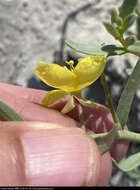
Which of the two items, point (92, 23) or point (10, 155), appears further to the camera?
point (92, 23)

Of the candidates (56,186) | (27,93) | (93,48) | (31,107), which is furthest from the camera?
(27,93)

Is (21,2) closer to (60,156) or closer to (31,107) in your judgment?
(31,107)

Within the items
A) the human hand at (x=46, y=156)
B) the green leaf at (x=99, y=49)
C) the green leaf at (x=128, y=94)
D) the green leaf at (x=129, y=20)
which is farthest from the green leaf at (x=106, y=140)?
the green leaf at (x=129, y=20)

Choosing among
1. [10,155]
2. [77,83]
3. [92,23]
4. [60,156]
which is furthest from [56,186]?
[92,23]

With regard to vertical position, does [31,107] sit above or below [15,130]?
below

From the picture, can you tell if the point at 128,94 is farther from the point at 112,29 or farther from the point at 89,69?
the point at 112,29

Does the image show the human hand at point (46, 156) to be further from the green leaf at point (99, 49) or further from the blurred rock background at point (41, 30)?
the blurred rock background at point (41, 30)

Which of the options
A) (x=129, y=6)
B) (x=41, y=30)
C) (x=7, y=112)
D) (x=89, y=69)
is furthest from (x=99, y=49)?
(x=41, y=30)
